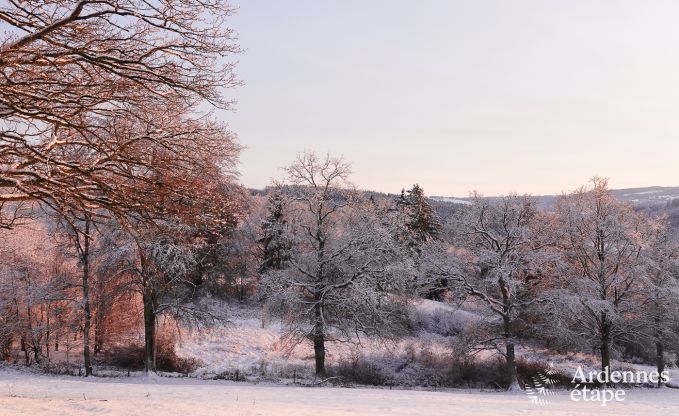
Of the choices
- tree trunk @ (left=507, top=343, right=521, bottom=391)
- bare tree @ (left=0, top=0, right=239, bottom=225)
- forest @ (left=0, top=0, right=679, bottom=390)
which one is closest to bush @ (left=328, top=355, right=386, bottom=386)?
forest @ (left=0, top=0, right=679, bottom=390)

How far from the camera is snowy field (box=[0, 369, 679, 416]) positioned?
10820 mm

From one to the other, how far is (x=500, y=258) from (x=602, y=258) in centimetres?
555

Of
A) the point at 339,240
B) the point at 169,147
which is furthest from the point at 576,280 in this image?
the point at 169,147

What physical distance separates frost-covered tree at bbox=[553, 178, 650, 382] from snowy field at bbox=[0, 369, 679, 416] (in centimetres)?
664

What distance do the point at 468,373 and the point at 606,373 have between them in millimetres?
6692

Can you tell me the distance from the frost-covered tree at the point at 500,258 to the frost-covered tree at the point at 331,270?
342cm

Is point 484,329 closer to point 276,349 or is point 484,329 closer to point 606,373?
point 606,373

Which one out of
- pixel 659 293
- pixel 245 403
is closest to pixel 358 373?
pixel 245 403

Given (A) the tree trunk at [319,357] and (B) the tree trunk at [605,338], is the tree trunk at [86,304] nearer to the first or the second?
(A) the tree trunk at [319,357]

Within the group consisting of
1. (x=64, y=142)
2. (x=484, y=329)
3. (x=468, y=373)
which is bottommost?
(x=468, y=373)

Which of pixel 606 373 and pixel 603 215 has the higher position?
pixel 603 215

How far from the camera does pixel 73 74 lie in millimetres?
8492

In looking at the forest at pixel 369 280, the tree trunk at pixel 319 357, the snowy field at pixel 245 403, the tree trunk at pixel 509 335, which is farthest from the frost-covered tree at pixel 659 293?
the tree trunk at pixel 319 357

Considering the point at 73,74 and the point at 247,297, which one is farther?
the point at 247,297
